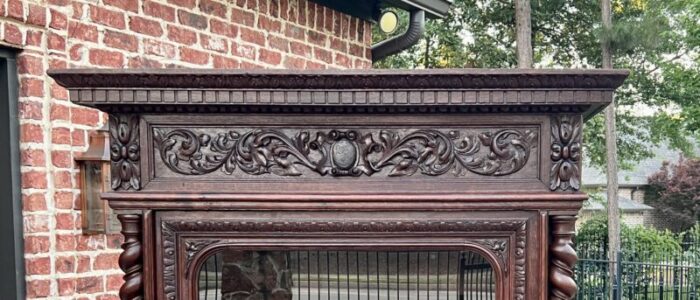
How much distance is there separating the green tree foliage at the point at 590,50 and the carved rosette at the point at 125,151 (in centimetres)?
737

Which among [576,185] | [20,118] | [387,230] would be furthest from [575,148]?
[20,118]

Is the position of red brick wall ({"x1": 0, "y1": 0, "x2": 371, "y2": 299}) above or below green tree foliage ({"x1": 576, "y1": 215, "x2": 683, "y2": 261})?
above

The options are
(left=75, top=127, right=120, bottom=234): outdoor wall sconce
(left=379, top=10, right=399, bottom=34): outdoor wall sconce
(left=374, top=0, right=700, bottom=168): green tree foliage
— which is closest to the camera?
(left=75, top=127, right=120, bottom=234): outdoor wall sconce

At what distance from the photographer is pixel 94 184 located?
5.09ft

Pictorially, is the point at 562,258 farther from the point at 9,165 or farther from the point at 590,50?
the point at 590,50

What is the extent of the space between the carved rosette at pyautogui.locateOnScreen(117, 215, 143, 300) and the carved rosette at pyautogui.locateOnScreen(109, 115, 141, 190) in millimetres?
63

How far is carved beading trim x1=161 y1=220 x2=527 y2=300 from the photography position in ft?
3.00

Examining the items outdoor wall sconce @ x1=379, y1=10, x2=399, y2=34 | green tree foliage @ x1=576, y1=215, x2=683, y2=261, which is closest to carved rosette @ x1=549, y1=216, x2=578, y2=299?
outdoor wall sconce @ x1=379, y1=10, x2=399, y2=34

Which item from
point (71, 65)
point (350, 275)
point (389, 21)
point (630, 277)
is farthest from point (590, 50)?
point (350, 275)

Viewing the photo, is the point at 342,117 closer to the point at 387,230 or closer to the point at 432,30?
the point at 387,230

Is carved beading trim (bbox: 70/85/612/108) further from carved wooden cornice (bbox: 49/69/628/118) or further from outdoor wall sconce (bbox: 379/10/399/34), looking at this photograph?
outdoor wall sconce (bbox: 379/10/399/34)

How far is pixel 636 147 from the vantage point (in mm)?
9312

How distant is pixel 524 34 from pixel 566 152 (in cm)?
698

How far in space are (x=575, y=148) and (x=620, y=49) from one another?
796cm
